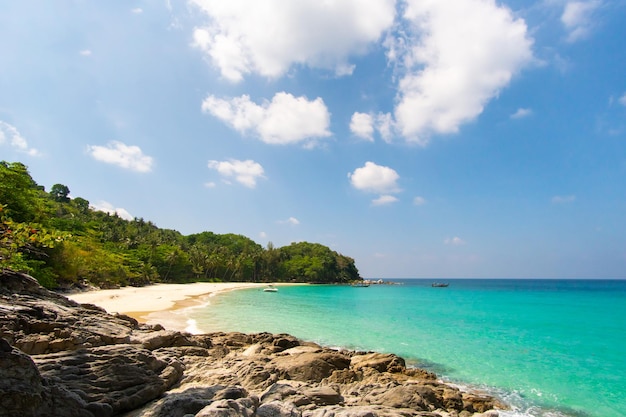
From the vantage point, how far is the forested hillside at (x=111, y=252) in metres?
13.9

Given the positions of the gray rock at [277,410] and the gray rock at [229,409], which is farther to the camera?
the gray rock at [277,410]

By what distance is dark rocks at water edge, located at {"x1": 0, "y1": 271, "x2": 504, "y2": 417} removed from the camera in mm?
4738

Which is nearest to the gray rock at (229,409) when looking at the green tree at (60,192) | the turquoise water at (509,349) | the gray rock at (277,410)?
the gray rock at (277,410)

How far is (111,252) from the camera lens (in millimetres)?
57656

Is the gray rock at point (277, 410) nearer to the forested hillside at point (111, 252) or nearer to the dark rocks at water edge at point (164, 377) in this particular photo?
the dark rocks at water edge at point (164, 377)

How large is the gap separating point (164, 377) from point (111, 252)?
60.0 metres

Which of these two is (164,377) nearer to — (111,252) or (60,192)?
(111,252)

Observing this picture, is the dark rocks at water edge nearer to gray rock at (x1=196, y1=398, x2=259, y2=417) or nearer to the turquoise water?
gray rock at (x1=196, y1=398, x2=259, y2=417)

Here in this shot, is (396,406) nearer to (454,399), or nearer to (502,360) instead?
(454,399)

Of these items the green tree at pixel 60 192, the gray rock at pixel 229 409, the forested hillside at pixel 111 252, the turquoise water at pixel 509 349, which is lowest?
the turquoise water at pixel 509 349

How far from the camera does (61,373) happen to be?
5562mm

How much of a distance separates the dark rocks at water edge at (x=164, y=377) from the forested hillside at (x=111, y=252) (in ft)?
6.19

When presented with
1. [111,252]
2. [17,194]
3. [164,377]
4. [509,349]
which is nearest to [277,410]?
[164,377]

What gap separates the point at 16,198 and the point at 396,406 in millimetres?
32168
